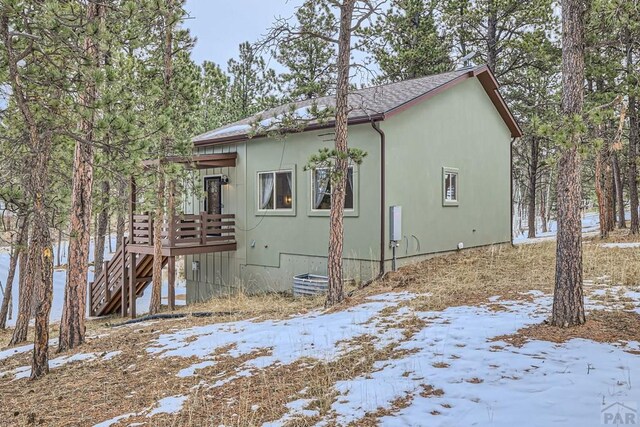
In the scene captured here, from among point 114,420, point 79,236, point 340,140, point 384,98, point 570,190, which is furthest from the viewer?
point 384,98

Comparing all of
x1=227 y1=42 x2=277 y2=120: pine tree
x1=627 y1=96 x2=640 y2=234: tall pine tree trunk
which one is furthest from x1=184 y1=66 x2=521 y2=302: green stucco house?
x1=227 y1=42 x2=277 y2=120: pine tree

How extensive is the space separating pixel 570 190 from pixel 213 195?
10.2 m

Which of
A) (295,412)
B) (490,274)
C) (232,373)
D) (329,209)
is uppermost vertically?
(329,209)

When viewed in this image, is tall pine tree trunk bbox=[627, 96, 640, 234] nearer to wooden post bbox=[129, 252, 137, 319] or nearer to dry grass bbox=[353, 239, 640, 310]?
dry grass bbox=[353, 239, 640, 310]

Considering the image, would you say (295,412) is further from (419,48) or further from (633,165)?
(419,48)

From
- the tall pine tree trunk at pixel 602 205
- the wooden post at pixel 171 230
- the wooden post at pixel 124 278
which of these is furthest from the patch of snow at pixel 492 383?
the tall pine tree trunk at pixel 602 205

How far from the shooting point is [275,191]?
11.6m

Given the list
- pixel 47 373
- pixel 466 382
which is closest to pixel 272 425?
pixel 466 382

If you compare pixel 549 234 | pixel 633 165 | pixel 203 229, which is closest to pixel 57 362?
pixel 203 229

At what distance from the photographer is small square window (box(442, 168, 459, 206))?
37.7 feet

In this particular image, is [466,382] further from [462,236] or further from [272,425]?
[462,236]

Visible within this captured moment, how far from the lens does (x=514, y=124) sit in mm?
14094

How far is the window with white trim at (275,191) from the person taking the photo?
1137 centimetres

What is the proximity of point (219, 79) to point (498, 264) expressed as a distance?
8.35 meters
